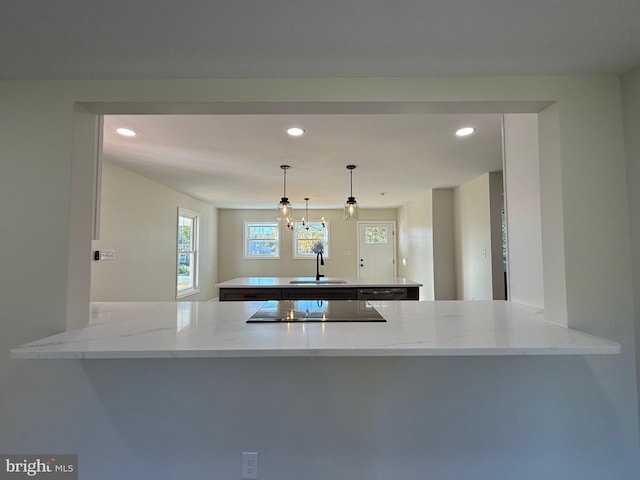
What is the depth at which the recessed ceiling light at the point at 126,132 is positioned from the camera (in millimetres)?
2643

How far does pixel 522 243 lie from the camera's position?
6.03ft

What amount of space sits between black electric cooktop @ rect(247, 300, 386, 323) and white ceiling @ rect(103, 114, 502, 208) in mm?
1422

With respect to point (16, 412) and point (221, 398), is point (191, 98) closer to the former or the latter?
point (221, 398)

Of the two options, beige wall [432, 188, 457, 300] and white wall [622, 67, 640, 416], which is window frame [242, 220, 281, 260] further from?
white wall [622, 67, 640, 416]

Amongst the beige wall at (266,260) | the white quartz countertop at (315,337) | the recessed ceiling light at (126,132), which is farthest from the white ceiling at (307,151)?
the beige wall at (266,260)

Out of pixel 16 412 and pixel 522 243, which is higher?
pixel 522 243

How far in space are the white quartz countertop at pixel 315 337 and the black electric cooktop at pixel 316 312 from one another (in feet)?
0.23

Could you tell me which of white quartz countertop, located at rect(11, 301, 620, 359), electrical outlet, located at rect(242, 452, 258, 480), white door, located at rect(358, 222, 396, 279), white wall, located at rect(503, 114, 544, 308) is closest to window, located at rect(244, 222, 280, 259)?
white door, located at rect(358, 222, 396, 279)

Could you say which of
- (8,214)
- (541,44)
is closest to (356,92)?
(541,44)

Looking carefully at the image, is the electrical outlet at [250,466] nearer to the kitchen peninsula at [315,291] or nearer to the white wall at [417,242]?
the kitchen peninsula at [315,291]

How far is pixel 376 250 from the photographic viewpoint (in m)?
7.74

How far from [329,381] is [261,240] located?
644 cm

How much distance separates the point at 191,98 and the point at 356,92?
2.45ft

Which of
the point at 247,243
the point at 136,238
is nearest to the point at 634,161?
the point at 136,238
